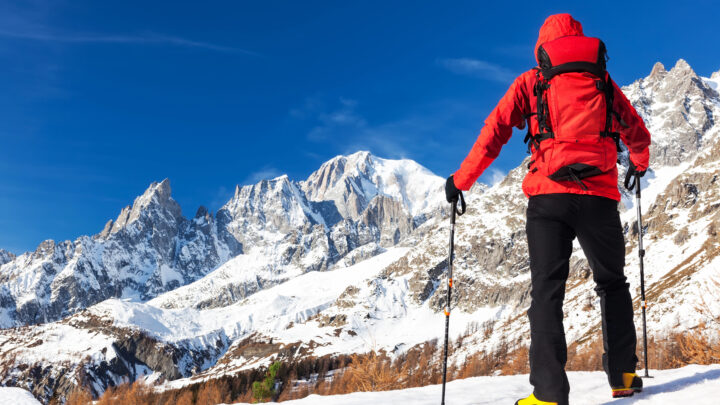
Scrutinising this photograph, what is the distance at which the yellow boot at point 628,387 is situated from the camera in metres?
5.21

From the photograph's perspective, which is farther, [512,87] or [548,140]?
[512,87]

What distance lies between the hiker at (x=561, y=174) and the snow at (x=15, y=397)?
12.6 m

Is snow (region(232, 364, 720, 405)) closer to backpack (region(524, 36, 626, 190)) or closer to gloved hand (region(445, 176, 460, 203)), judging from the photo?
backpack (region(524, 36, 626, 190))

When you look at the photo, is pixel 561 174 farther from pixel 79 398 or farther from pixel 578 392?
pixel 79 398

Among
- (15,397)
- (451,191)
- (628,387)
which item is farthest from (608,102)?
(15,397)

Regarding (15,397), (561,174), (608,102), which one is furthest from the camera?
(15,397)

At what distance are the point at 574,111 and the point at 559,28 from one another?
1.04m

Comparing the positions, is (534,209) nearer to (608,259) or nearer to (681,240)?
(608,259)

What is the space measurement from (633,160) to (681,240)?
609 feet

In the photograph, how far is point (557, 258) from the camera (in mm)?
4898

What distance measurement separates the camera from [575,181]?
4.84 m

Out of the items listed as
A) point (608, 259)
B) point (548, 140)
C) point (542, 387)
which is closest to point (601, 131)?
point (548, 140)

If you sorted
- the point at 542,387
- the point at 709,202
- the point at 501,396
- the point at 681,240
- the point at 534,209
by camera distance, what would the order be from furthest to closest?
the point at 709,202 → the point at 681,240 → the point at 501,396 → the point at 534,209 → the point at 542,387

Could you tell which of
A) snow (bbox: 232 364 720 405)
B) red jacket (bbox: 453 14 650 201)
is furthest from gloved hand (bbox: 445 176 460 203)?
snow (bbox: 232 364 720 405)
